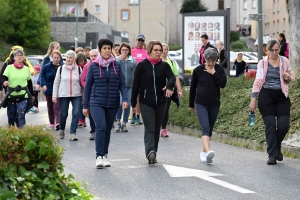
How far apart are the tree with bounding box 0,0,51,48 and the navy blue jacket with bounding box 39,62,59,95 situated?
1977 inches

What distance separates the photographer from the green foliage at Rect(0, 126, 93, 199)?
7238 millimetres

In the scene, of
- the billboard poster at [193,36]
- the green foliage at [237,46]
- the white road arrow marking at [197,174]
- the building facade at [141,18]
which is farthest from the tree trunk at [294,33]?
the building facade at [141,18]

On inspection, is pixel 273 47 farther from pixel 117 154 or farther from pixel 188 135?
pixel 188 135

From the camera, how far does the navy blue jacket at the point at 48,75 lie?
17.8 meters

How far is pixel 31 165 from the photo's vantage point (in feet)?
24.7

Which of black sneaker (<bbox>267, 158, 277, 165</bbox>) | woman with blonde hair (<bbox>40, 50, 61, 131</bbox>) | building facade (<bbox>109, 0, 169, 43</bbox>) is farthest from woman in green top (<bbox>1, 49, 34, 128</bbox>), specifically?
building facade (<bbox>109, 0, 169, 43</bbox>)

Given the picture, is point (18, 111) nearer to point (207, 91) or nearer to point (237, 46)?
point (207, 91)

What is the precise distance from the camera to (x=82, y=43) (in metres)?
77.7

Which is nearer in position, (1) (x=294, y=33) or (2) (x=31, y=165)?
(2) (x=31, y=165)

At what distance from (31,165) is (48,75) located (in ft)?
34.3

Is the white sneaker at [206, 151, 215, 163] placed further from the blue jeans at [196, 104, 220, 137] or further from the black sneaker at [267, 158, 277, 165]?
the black sneaker at [267, 158, 277, 165]

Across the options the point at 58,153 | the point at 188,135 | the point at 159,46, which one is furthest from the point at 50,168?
the point at 188,135

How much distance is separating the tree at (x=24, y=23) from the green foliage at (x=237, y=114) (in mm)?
48349

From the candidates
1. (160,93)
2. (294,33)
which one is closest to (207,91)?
(160,93)
